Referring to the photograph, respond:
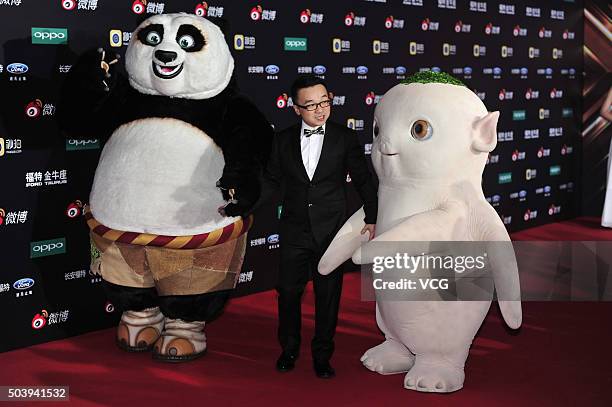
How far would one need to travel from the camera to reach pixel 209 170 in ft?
13.7

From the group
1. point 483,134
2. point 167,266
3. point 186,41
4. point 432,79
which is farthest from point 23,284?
point 483,134

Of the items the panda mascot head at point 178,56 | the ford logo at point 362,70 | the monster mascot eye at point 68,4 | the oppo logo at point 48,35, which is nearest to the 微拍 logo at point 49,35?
the oppo logo at point 48,35

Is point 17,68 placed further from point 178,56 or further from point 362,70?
point 362,70

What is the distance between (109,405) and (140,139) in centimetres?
122

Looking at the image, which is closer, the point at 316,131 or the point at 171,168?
the point at 316,131

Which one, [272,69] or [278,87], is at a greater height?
[272,69]

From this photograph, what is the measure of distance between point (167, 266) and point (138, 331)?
469mm

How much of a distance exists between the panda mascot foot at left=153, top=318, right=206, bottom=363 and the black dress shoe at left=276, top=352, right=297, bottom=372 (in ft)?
1.49

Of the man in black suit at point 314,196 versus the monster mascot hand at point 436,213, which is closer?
the monster mascot hand at point 436,213

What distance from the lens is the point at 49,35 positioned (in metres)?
4.56

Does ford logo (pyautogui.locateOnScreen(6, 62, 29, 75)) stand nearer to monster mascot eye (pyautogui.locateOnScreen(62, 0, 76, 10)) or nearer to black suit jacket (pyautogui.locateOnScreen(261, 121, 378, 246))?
monster mascot eye (pyautogui.locateOnScreen(62, 0, 76, 10))

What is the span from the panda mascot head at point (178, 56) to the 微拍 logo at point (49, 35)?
58cm

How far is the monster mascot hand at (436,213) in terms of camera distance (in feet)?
12.4

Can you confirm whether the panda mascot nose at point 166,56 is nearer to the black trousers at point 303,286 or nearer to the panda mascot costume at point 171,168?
the panda mascot costume at point 171,168
